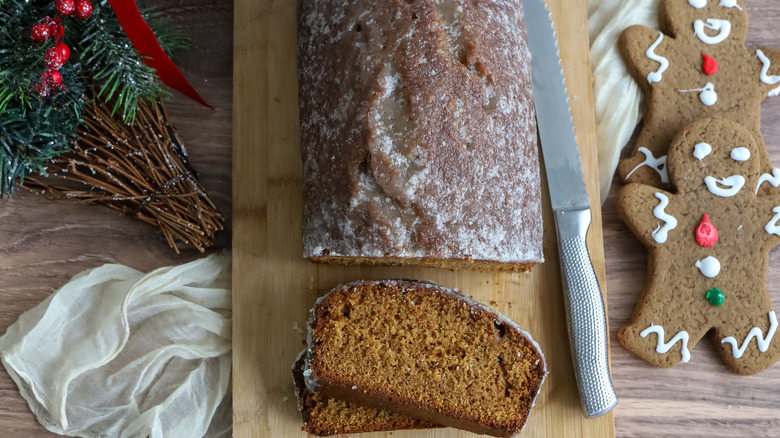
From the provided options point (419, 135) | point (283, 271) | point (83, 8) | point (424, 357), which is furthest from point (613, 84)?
point (83, 8)

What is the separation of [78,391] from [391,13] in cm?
172

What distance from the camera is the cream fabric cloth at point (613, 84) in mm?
2381

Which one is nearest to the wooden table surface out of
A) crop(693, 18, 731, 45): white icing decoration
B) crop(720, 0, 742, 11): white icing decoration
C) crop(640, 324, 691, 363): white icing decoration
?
crop(640, 324, 691, 363): white icing decoration

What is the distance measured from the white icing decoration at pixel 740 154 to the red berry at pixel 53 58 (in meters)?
2.31

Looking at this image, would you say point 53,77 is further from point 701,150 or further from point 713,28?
point 713,28

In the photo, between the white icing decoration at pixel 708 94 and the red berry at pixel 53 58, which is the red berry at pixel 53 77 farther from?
the white icing decoration at pixel 708 94

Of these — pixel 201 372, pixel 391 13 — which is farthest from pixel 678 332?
pixel 201 372

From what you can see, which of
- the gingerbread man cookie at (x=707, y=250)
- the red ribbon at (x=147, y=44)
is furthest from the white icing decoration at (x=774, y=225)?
the red ribbon at (x=147, y=44)

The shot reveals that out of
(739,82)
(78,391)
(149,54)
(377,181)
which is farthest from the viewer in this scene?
(739,82)

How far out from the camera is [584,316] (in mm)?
2164

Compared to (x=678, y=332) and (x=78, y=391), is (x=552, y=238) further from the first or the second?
(x=78, y=391)

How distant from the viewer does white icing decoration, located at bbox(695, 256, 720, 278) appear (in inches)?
89.3

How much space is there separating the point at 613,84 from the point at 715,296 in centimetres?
89

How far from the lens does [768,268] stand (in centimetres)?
241
